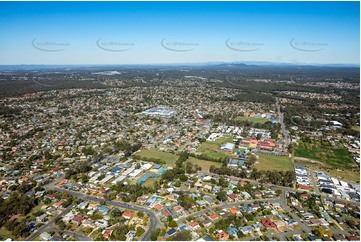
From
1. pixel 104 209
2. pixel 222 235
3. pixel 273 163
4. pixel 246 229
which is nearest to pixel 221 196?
pixel 246 229

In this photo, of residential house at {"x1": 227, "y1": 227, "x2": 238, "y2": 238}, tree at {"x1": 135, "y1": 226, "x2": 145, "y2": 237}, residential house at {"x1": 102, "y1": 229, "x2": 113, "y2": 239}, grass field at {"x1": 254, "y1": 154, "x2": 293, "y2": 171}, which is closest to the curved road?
tree at {"x1": 135, "y1": 226, "x2": 145, "y2": 237}

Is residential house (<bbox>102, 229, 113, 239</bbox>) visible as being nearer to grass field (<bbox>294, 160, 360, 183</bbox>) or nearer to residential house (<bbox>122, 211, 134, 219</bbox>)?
residential house (<bbox>122, 211, 134, 219</bbox>)

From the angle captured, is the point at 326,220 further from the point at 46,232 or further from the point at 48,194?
the point at 48,194

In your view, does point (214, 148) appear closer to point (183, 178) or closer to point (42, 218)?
point (183, 178)

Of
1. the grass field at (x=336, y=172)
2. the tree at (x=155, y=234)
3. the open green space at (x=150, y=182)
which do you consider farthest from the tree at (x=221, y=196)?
the grass field at (x=336, y=172)

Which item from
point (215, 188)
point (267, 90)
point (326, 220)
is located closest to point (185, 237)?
point (215, 188)
